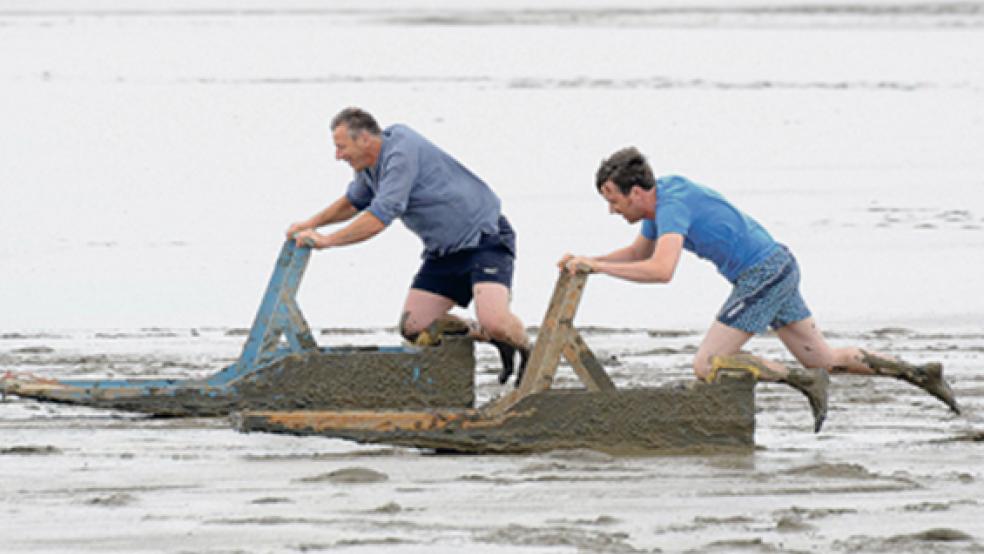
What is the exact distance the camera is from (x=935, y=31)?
137ft

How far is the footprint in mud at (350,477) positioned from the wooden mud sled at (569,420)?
48 centimetres

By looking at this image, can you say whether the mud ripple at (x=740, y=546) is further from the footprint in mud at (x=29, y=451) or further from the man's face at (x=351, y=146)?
the man's face at (x=351, y=146)

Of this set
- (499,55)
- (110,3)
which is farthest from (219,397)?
(110,3)

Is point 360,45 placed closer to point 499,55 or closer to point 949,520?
point 499,55

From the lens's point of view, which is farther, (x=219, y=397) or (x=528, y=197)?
(x=528, y=197)

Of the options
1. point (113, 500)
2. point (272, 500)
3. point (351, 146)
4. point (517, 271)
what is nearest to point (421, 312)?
point (351, 146)

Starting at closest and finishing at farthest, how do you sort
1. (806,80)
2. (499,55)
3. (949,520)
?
(949,520), (806,80), (499,55)

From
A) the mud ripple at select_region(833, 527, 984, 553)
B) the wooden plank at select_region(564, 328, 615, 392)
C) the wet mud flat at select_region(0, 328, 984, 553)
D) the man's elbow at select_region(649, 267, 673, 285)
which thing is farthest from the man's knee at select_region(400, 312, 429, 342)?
the mud ripple at select_region(833, 527, 984, 553)

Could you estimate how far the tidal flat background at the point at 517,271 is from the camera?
677cm

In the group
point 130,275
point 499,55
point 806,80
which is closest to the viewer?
point 130,275

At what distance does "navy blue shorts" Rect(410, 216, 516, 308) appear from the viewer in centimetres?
930

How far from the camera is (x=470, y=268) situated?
30.6 feet

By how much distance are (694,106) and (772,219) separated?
840 cm

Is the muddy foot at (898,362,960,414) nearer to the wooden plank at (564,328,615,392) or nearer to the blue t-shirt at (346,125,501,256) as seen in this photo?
the wooden plank at (564,328,615,392)
